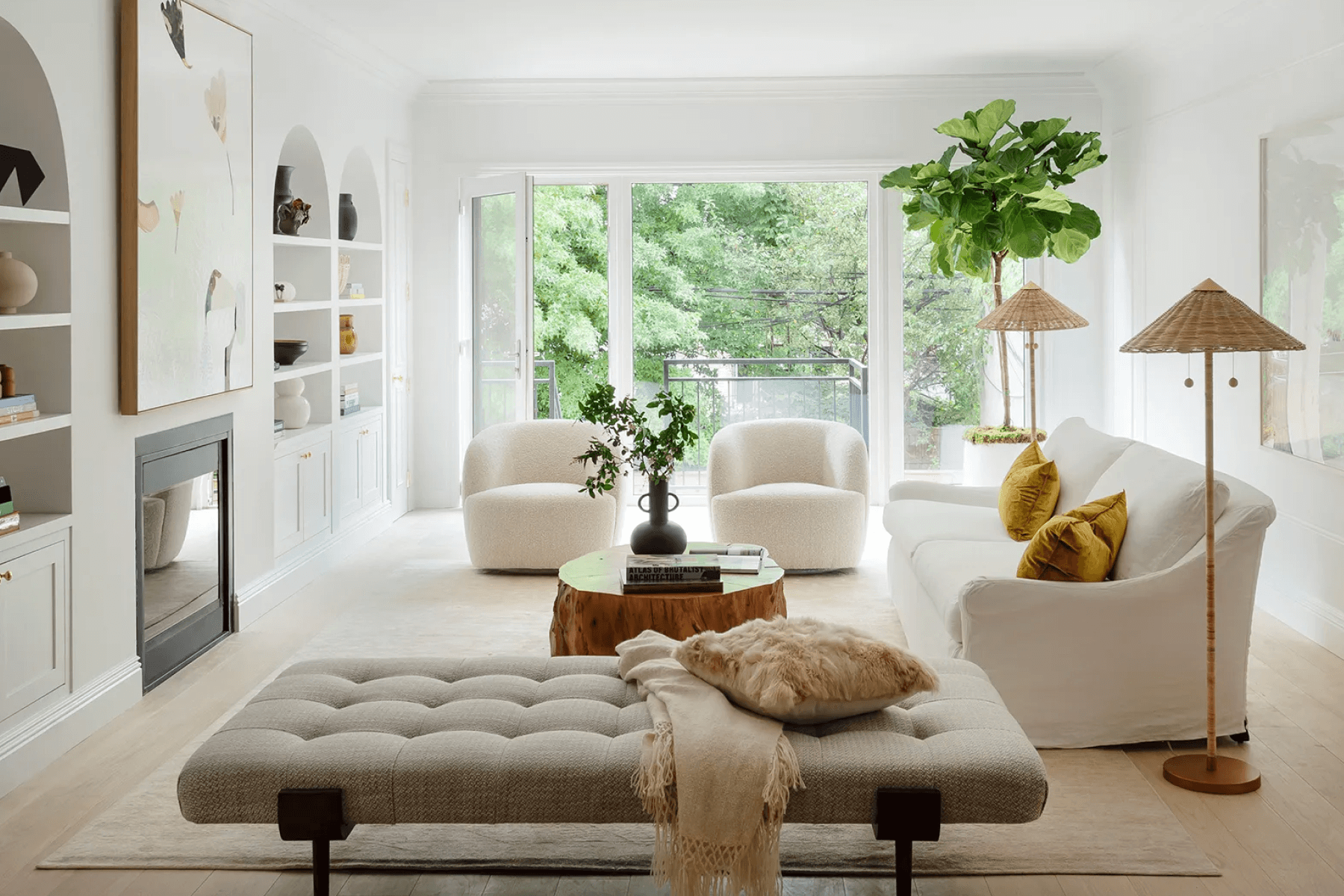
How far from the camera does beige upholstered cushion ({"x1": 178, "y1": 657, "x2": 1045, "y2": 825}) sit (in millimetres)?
2393

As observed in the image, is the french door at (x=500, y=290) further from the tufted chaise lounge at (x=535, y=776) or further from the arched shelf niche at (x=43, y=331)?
the tufted chaise lounge at (x=535, y=776)

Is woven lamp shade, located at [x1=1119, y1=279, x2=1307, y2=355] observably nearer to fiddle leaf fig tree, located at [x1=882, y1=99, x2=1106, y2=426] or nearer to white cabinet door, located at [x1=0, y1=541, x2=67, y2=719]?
white cabinet door, located at [x1=0, y1=541, x2=67, y2=719]

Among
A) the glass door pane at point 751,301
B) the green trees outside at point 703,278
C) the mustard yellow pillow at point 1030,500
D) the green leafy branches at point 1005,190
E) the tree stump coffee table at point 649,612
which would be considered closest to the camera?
the tree stump coffee table at point 649,612

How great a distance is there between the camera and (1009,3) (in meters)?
5.91

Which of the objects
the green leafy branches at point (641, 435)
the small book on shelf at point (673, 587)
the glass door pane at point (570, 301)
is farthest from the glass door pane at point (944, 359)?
the small book on shelf at point (673, 587)

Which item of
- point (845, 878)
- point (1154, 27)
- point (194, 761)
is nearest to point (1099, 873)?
point (845, 878)

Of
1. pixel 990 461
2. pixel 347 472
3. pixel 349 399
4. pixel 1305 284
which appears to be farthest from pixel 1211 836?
pixel 349 399

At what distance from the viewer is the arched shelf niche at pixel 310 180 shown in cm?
629

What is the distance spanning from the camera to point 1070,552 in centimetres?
362

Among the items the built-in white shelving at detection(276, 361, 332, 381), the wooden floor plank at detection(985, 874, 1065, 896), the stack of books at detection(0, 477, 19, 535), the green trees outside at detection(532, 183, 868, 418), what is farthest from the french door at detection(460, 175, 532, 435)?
the wooden floor plank at detection(985, 874, 1065, 896)

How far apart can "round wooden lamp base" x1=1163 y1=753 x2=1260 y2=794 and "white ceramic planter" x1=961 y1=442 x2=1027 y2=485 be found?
134 inches

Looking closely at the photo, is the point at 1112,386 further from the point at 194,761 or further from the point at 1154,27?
the point at 194,761

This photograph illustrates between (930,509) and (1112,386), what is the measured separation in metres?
3.04

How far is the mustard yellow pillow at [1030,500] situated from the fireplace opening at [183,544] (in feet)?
10.0
